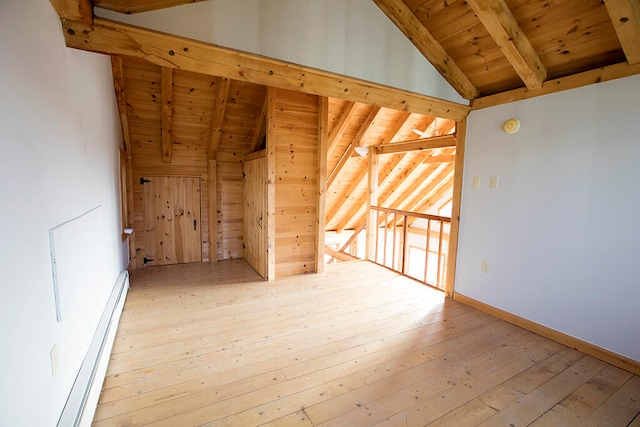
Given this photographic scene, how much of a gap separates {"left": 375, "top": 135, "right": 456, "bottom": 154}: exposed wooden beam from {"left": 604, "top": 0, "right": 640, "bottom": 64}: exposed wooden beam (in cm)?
214

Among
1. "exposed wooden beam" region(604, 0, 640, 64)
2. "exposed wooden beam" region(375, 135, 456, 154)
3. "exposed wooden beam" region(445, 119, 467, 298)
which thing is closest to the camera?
"exposed wooden beam" region(604, 0, 640, 64)

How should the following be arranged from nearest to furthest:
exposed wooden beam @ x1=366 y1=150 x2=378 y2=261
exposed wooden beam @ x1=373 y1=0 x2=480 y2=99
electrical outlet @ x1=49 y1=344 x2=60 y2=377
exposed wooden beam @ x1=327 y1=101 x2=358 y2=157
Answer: electrical outlet @ x1=49 y1=344 x2=60 y2=377 → exposed wooden beam @ x1=373 y1=0 x2=480 y2=99 → exposed wooden beam @ x1=327 y1=101 x2=358 y2=157 → exposed wooden beam @ x1=366 y1=150 x2=378 y2=261

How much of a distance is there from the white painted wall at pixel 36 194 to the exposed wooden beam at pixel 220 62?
0.58 ft

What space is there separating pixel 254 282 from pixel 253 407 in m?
2.14

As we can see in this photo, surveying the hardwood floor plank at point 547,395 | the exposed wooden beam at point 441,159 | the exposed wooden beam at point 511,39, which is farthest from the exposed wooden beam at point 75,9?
the exposed wooden beam at point 441,159

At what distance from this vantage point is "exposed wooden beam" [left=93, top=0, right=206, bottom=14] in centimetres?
168

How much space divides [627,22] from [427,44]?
53.8 inches

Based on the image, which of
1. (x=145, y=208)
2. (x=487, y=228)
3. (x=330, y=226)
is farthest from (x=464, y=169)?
(x=330, y=226)

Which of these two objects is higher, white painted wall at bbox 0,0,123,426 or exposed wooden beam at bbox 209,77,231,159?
exposed wooden beam at bbox 209,77,231,159

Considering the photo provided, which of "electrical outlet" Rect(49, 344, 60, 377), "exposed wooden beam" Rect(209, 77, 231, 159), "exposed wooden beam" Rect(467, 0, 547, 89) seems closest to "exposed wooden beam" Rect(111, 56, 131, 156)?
"exposed wooden beam" Rect(209, 77, 231, 159)

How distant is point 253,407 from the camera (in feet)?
5.65

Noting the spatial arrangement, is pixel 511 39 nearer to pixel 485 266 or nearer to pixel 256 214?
pixel 485 266

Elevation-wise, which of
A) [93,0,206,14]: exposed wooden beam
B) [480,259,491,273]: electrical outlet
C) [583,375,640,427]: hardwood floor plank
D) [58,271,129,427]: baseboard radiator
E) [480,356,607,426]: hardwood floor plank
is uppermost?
[93,0,206,14]: exposed wooden beam

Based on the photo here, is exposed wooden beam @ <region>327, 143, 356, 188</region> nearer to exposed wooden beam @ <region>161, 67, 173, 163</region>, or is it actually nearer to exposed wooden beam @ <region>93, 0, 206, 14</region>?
exposed wooden beam @ <region>161, 67, 173, 163</region>
